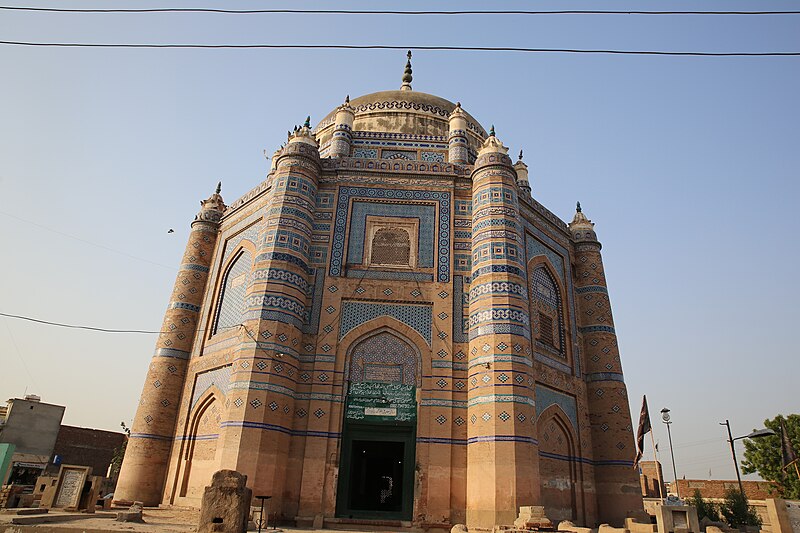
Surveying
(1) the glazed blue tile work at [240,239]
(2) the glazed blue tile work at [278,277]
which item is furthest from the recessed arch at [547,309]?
(1) the glazed blue tile work at [240,239]

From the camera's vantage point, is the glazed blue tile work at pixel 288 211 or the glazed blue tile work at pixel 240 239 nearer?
the glazed blue tile work at pixel 288 211

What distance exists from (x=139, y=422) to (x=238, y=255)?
5.52 meters

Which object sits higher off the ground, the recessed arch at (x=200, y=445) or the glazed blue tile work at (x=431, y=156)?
the glazed blue tile work at (x=431, y=156)

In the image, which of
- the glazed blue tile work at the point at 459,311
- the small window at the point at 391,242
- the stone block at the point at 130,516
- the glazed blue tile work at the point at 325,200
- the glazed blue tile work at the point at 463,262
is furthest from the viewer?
the glazed blue tile work at the point at 325,200

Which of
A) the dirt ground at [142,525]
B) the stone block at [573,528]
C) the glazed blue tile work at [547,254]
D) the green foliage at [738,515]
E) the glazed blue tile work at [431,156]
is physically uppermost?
the glazed blue tile work at [431,156]

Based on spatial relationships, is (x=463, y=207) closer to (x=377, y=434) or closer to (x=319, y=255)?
(x=319, y=255)

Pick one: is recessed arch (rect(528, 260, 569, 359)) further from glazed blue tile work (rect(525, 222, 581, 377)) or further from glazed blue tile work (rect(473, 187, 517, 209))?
glazed blue tile work (rect(473, 187, 517, 209))

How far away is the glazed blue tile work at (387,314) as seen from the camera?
14.5 m

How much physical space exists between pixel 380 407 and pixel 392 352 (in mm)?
1423

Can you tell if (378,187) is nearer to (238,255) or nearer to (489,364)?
(238,255)

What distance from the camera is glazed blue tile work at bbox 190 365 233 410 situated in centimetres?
1487

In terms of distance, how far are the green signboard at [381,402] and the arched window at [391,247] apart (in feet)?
11.1

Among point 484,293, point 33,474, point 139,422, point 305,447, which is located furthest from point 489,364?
point 33,474

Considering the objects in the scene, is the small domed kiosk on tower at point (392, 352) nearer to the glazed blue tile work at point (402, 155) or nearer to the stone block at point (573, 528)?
the glazed blue tile work at point (402, 155)
